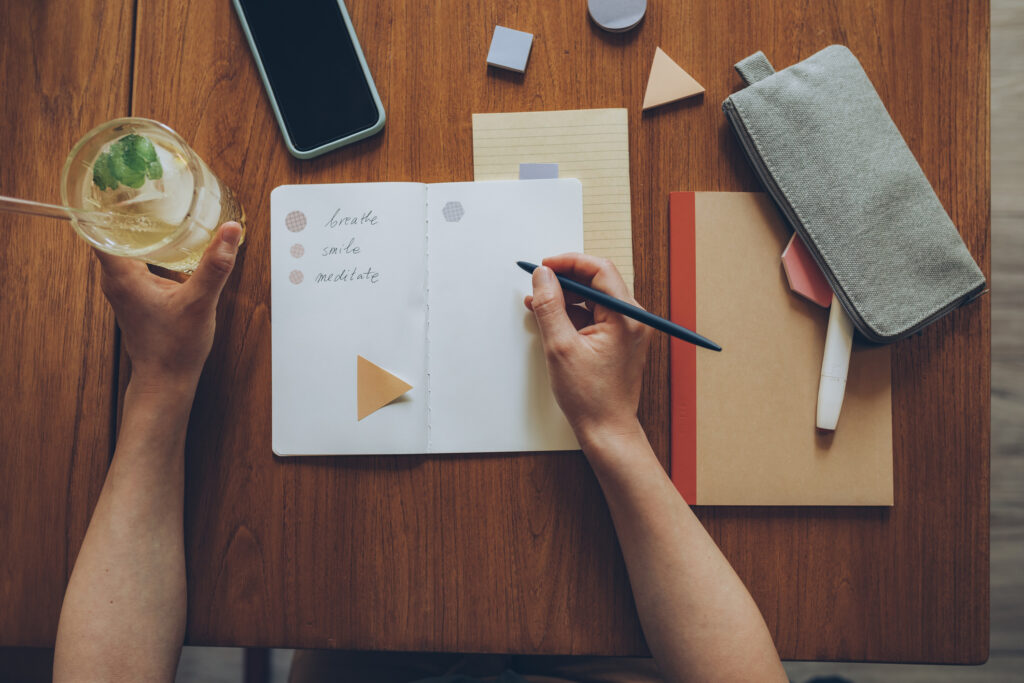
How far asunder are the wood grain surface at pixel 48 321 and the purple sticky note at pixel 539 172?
1.68 feet

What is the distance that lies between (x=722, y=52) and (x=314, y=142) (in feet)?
1.71

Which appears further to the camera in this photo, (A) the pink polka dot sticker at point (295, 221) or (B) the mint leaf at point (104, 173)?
(A) the pink polka dot sticker at point (295, 221)

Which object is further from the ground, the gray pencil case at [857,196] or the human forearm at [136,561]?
the gray pencil case at [857,196]

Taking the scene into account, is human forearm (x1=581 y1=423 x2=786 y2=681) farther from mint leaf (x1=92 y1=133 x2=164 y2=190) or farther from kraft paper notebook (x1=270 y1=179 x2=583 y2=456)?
mint leaf (x1=92 y1=133 x2=164 y2=190)

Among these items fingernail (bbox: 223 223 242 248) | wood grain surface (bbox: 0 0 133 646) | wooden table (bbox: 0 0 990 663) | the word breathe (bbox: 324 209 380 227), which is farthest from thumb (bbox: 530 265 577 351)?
wood grain surface (bbox: 0 0 133 646)

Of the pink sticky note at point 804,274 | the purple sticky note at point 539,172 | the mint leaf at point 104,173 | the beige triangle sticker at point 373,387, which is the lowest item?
the beige triangle sticker at point 373,387

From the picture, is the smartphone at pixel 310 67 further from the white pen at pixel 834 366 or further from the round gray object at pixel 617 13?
the white pen at pixel 834 366

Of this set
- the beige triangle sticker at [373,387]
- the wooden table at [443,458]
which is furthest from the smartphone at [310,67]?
the beige triangle sticker at [373,387]

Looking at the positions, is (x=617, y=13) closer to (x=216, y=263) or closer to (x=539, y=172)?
(x=539, y=172)

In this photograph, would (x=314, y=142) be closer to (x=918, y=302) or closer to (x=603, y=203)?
(x=603, y=203)

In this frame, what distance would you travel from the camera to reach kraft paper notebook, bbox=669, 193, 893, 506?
662 mm

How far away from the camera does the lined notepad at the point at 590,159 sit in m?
0.69

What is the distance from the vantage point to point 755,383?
67 centimetres

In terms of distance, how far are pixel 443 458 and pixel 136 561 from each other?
0.37m
